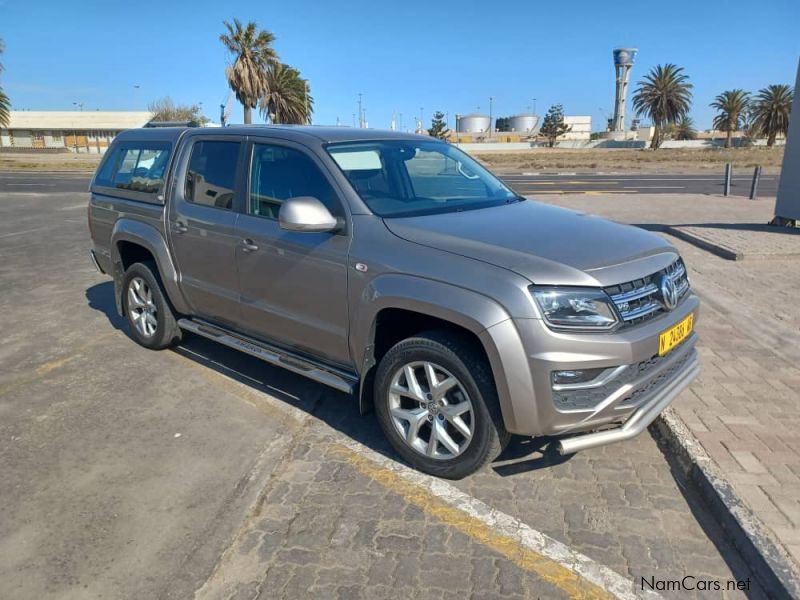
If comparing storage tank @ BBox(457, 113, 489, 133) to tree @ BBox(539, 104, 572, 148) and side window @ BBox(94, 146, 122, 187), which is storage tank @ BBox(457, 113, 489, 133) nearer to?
tree @ BBox(539, 104, 572, 148)

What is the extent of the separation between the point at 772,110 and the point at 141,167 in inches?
2869

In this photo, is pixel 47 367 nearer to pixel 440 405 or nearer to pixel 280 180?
pixel 280 180

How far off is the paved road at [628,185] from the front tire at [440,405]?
59.5ft

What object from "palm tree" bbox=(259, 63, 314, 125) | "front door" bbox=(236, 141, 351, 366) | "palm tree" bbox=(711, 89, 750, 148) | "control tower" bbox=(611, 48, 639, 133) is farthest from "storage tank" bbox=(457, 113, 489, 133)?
"front door" bbox=(236, 141, 351, 366)

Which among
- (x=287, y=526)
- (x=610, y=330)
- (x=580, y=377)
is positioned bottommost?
(x=287, y=526)

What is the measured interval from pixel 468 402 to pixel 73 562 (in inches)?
79.2

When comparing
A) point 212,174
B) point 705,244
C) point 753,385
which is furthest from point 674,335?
point 705,244

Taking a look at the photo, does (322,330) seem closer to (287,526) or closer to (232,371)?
(287,526)

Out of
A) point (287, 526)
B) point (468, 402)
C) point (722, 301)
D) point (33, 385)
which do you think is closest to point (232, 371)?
point (33, 385)

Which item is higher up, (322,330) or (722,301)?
(322,330)

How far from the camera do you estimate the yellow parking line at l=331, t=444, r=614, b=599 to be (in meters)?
2.66

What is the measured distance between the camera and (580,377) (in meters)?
2.96

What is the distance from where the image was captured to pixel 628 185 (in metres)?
25.1

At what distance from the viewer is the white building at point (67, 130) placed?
242 feet
